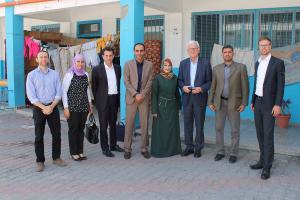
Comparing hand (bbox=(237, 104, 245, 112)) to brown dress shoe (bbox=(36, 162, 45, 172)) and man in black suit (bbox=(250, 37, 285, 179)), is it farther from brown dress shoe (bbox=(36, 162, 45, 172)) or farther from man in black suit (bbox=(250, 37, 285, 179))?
brown dress shoe (bbox=(36, 162, 45, 172))

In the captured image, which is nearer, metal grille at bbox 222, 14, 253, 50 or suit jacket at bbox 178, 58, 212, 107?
suit jacket at bbox 178, 58, 212, 107

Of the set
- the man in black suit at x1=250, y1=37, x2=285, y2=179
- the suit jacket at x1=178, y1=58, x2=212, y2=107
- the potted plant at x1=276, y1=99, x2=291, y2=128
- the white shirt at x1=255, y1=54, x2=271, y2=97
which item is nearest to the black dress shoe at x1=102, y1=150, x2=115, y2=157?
the suit jacket at x1=178, y1=58, x2=212, y2=107

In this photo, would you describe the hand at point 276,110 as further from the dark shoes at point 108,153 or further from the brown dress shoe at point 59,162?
the brown dress shoe at point 59,162

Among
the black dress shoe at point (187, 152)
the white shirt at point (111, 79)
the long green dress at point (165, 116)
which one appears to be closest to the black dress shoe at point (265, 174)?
the black dress shoe at point (187, 152)

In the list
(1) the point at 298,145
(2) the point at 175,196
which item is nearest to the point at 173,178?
(2) the point at 175,196

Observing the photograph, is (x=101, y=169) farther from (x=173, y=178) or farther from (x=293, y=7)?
(x=293, y=7)

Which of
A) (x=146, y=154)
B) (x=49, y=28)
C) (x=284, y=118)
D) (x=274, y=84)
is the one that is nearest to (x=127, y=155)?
(x=146, y=154)

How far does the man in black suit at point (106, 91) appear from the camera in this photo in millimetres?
5996

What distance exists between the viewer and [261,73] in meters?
5.11

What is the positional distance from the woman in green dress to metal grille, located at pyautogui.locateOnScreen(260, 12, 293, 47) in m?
3.46

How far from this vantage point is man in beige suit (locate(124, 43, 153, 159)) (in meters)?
5.95

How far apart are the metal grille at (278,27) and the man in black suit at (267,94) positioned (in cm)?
354

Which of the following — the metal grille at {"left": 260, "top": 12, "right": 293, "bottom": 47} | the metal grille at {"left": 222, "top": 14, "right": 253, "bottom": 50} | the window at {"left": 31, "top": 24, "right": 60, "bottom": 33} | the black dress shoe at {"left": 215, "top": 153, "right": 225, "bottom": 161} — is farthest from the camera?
the window at {"left": 31, "top": 24, "right": 60, "bottom": 33}

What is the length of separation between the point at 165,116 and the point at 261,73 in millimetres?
1680
